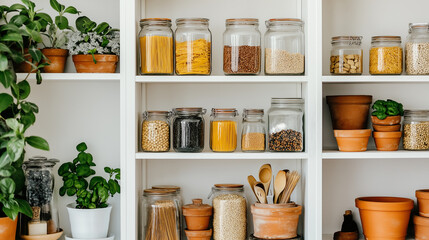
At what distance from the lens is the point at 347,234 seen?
2.37 meters

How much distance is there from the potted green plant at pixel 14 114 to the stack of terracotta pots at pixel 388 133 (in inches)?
50.8

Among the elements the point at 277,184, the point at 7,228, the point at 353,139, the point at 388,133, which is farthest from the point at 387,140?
the point at 7,228

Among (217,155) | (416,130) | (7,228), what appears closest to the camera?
(7,228)

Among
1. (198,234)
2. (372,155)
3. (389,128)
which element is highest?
(389,128)

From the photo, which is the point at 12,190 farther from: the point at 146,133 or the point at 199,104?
the point at 199,104

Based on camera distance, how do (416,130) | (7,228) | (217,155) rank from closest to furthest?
(7,228)
(217,155)
(416,130)

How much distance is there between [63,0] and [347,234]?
1552 millimetres

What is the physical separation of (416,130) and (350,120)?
10.2 inches

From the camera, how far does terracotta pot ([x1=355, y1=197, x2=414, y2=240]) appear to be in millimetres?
2268

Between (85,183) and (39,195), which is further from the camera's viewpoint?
(85,183)

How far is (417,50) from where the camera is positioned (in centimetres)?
224

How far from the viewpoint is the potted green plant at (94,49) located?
89.0 inches

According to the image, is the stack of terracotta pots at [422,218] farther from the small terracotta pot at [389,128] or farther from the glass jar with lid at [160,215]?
the glass jar with lid at [160,215]

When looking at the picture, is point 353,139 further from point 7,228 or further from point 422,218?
point 7,228
